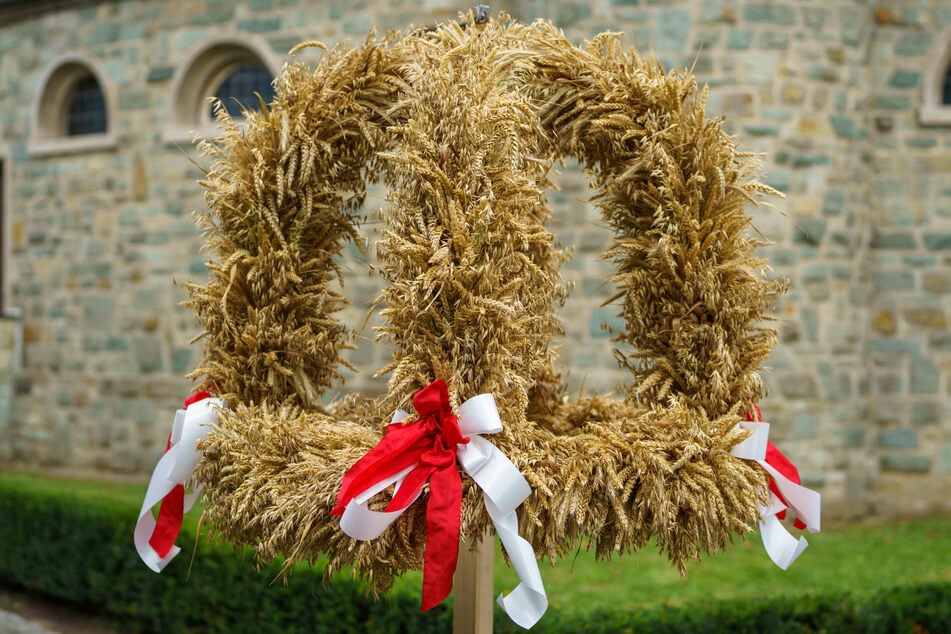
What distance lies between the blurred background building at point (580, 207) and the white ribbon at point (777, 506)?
11.4ft

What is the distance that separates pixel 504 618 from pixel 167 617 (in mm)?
2681

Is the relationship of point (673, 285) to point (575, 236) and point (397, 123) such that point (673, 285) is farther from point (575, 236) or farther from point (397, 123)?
point (575, 236)

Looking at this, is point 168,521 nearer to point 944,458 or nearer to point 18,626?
point 18,626

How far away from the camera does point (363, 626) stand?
464 cm

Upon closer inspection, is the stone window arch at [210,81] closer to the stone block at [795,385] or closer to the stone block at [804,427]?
the stone block at [795,385]

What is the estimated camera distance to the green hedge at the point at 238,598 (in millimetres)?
4355

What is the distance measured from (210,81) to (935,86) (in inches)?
259

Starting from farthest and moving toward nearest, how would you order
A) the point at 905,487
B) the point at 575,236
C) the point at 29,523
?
the point at 905,487, the point at 575,236, the point at 29,523

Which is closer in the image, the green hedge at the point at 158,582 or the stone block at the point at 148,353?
the green hedge at the point at 158,582

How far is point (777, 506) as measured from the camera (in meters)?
2.34

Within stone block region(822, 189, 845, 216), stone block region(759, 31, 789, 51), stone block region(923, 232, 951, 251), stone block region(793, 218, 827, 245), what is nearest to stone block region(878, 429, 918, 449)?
stone block region(923, 232, 951, 251)

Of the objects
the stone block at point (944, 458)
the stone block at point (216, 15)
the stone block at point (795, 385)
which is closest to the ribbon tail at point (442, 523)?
the stone block at point (795, 385)

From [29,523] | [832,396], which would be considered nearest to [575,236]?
[832,396]

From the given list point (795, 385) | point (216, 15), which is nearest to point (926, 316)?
point (795, 385)
